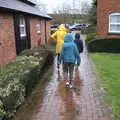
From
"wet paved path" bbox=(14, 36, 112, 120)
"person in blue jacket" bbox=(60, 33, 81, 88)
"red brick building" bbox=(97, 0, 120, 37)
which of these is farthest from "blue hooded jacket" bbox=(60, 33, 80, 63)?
"red brick building" bbox=(97, 0, 120, 37)

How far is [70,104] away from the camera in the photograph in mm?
7660

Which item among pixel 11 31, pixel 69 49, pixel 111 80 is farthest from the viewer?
pixel 11 31

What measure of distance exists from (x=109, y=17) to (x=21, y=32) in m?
7.62

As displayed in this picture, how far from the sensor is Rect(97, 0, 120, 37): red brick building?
21.1 metres

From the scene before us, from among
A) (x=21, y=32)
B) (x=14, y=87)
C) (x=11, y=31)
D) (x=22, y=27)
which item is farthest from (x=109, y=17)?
(x=14, y=87)

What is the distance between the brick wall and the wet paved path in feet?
8.46

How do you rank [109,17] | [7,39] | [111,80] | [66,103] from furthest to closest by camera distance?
1. [109,17]
2. [7,39]
3. [111,80]
4. [66,103]

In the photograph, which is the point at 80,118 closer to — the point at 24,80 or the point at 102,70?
the point at 24,80

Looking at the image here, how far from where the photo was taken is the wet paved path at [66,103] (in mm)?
6703

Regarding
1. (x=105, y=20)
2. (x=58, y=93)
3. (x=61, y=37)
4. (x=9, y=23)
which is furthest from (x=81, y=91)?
(x=105, y=20)

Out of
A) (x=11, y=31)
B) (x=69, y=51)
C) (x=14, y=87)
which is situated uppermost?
(x=11, y=31)

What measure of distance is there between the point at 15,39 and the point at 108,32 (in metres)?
9.39

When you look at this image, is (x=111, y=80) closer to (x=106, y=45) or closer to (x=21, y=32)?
(x=21, y=32)

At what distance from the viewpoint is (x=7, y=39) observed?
1249 cm
